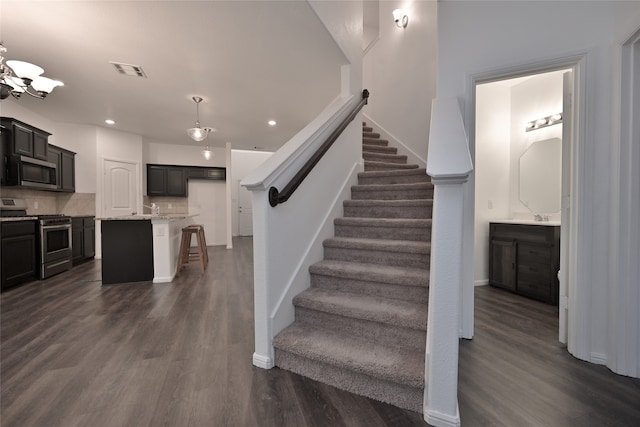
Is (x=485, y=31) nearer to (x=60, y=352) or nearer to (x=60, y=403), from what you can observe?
(x=60, y=403)

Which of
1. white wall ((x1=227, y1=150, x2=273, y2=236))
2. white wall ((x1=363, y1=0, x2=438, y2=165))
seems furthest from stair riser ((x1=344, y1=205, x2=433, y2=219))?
white wall ((x1=227, y1=150, x2=273, y2=236))

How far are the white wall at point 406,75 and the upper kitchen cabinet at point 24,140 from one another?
5.66 meters

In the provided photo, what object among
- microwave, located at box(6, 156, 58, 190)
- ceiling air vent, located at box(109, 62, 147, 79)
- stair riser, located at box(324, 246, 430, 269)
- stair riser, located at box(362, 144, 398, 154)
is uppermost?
ceiling air vent, located at box(109, 62, 147, 79)

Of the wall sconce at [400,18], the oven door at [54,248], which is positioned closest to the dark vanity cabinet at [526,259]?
the wall sconce at [400,18]

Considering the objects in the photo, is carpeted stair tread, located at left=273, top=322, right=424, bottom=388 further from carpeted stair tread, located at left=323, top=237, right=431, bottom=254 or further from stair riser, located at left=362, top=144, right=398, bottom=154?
stair riser, located at left=362, top=144, right=398, bottom=154

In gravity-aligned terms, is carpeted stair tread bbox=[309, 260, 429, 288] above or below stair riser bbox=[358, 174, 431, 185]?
below

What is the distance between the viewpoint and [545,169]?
344cm

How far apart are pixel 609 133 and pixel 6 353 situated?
14.5 ft

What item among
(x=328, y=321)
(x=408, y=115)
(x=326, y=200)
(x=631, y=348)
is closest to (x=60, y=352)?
(x=328, y=321)

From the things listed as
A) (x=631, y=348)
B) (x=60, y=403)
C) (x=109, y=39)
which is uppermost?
(x=109, y=39)

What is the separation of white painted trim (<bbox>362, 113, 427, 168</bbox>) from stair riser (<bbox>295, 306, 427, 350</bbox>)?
9.07ft

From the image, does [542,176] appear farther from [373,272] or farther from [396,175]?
[373,272]

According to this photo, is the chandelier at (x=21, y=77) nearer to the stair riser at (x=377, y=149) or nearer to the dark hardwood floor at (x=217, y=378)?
the dark hardwood floor at (x=217, y=378)

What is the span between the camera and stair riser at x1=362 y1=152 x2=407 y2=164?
3.90m
